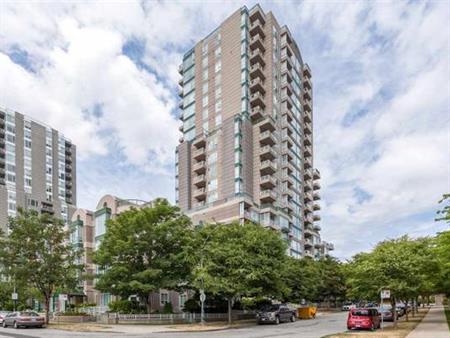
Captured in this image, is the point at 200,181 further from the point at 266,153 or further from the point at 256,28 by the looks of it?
the point at 256,28

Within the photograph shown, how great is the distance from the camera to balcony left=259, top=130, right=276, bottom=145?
3221 inches

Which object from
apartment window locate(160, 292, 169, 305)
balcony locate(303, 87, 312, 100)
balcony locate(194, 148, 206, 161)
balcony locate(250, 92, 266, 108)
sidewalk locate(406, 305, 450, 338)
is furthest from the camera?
balcony locate(303, 87, 312, 100)

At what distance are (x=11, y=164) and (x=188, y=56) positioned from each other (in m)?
53.5

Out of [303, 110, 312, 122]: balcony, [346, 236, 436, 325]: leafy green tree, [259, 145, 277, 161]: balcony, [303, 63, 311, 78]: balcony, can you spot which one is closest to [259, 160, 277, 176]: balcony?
[259, 145, 277, 161]: balcony

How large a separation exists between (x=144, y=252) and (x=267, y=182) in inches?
1729

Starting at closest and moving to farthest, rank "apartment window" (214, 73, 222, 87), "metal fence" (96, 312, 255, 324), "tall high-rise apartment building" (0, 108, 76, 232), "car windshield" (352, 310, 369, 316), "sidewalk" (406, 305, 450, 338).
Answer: "sidewalk" (406, 305, 450, 338)
"car windshield" (352, 310, 369, 316)
"metal fence" (96, 312, 255, 324)
"apartment window" (214, 73, 222, 87)
"tall high-rise apartment building" (0, 108, 76, 232)

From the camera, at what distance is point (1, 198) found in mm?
109938

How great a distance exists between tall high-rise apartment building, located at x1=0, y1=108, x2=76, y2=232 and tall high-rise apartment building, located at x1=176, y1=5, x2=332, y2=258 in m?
46.8

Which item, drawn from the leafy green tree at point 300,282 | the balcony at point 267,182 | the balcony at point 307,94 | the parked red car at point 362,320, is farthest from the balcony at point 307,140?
the parked red car at point 362,320

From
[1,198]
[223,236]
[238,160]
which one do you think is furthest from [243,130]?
[1,198]

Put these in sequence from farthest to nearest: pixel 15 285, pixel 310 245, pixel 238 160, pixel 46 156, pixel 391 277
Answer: pixel 46 156 → pixel 310 245 → pixel 238 160 → pixel 15 285 → pixel 391 277

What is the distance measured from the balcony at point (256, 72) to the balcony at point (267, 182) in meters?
19.5

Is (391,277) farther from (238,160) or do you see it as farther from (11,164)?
(11,164)

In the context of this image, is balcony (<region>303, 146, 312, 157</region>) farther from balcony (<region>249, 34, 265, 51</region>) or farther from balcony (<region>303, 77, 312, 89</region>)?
balcony (<region>249, 34, 265, 51</region>)
